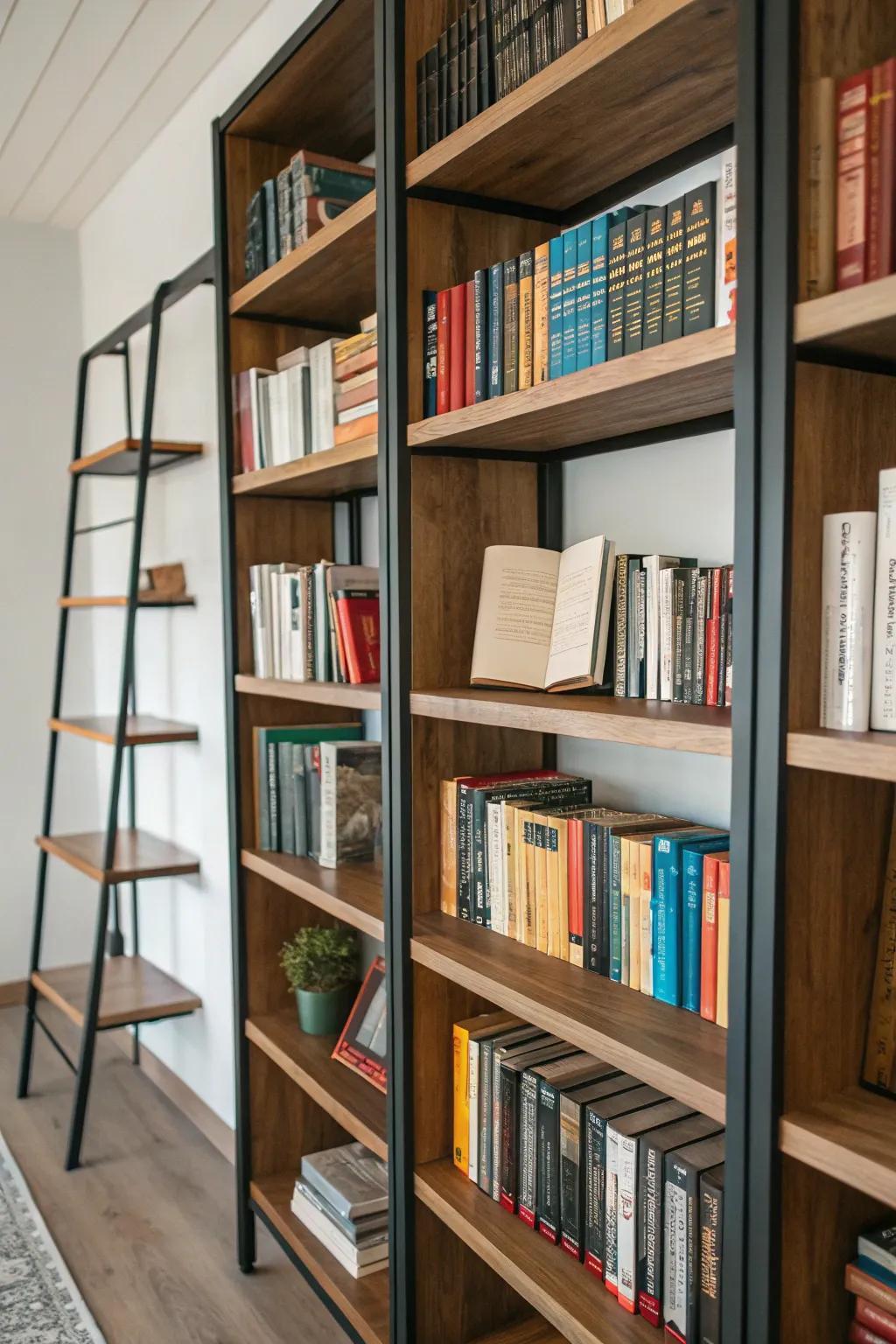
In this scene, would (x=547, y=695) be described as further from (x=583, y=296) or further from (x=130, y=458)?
(x=130, y=458)

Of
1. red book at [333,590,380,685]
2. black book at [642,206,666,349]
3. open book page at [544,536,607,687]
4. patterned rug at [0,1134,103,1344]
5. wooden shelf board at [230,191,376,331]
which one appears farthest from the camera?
patterned rug at [0,1134,103,1344]

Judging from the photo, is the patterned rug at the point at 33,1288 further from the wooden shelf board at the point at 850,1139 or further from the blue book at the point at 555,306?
the blue book at the point at 555,306

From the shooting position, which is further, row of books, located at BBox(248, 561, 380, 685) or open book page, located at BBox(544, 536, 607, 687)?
row of books, located at BBox(248, 561, 380, 685)

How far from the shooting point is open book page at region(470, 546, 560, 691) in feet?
5.01

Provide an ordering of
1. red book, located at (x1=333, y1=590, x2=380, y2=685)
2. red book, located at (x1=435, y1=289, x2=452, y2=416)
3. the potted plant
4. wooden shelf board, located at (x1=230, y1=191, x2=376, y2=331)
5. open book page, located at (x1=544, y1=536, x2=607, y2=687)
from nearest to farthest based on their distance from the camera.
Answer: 1. open book page, located at (x1=544, y1=536, x2=607, y2=687)
2. red book, located at (x1=435, y1=289, x2=452, y2=416)
3. wooden shelf board, located at (x1=230, y1=191, x2=376, y2=331)
4. red book, located at (x1=333, y1=590, x2=380, y2=685)
5. the potted plant

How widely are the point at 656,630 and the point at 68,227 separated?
3214 mm

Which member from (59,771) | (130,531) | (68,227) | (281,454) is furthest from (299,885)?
(68,227)

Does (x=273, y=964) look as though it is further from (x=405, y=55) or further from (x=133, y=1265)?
(x=405, y=55)

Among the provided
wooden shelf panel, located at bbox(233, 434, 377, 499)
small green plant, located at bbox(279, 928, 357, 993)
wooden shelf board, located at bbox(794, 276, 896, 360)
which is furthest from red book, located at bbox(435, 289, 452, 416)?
small green plant, located at bbox(279, 928, 357, 993)

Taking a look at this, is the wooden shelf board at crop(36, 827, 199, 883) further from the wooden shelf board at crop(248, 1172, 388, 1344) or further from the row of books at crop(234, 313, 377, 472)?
the row of books at crop(234, 313, 377, 472)

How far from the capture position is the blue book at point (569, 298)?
4.30ft

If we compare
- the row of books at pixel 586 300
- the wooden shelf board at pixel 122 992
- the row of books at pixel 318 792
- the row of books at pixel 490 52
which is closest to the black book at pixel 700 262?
the row of books at pixel 586 300

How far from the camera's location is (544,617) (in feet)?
5.06

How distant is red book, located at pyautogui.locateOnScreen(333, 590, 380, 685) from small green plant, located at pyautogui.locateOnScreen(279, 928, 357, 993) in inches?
23.6
